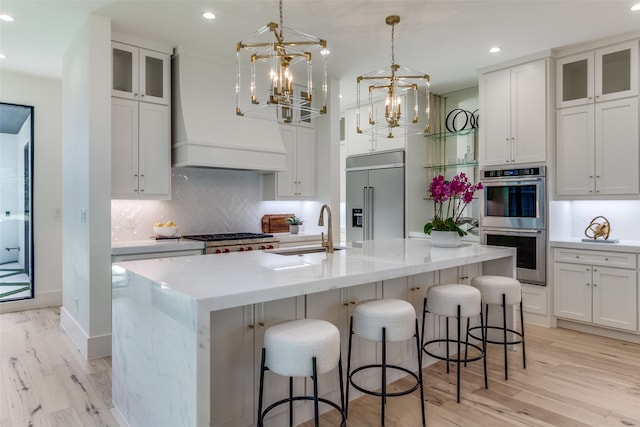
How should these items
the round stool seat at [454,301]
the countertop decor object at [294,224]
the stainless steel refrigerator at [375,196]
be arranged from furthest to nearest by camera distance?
the stainless steel refrigerator at [375,196]
the countertop decor object at [294,224]
the round stool seat at [454,301]

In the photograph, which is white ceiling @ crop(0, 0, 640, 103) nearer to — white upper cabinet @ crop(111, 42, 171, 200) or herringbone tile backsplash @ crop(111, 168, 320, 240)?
white upper cabinet @ crop(111, 42, 171, 200)

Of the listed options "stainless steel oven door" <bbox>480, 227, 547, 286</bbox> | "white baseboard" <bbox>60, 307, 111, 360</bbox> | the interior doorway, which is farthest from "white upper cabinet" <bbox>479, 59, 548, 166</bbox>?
the interior doorway

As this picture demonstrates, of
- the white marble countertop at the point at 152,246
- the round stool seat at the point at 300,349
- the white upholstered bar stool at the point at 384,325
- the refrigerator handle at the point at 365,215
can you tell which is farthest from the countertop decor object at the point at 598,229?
the white marble countertop at the point at 152,246

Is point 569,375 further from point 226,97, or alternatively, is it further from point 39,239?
point 39,239

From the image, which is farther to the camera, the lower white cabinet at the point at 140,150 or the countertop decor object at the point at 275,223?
the countertop decor object at the point at 275,223

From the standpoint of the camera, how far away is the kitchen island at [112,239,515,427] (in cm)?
158

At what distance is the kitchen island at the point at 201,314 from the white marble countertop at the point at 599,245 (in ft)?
6.60

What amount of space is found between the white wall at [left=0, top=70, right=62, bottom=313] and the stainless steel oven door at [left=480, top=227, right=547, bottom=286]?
213 inches

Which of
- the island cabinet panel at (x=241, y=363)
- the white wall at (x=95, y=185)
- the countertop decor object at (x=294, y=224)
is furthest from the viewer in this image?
the countertop decor object at (x=294, y=224)

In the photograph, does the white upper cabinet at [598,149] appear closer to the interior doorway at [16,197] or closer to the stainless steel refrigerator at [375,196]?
the stainless steel refrigerator at [375,196]

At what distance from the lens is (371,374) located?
8.78ft

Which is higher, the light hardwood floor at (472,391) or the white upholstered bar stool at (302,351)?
the white upholstered bar stool at (302,351)

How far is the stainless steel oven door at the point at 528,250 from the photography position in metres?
4.16

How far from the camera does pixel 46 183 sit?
501 centimetres
